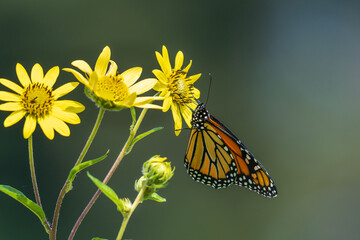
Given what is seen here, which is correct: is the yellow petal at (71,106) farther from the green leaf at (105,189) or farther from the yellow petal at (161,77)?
the yellow petal at (161,77)

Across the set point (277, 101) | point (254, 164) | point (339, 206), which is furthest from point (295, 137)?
point (254, 164)

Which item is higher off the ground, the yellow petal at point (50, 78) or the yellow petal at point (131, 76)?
the yellow petal at point (131, 76)

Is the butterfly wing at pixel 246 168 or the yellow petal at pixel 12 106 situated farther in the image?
the butterfly wing at pixel 246 168

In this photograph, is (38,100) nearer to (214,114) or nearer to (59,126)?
(59,126)

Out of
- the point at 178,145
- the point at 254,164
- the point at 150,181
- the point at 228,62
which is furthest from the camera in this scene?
the point at 228,62

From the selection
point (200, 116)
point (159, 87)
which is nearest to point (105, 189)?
point (159, 87)

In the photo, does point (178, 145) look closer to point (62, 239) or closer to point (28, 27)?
point (62, 239)

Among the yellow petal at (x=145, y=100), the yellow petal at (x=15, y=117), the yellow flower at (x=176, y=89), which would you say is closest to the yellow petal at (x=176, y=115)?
the yellow flower at (x=176, y=89)
